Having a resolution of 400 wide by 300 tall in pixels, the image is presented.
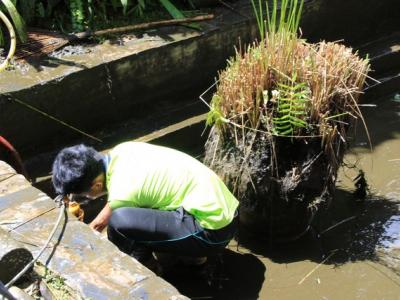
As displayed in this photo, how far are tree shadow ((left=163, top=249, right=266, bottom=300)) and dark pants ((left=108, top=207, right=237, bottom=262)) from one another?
28 cm

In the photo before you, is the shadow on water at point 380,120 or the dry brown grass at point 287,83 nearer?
the dry brown grass at point 287,83

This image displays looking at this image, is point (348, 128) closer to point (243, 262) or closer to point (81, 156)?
point (243, 262)

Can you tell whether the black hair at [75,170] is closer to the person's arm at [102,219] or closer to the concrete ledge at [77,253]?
the concrete ledge at [77,253]

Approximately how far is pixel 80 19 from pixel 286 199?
7.43ft

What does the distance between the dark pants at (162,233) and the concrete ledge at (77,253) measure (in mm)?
336

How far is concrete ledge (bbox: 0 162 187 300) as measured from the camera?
2725 millimetres

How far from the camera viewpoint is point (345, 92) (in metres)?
3.64

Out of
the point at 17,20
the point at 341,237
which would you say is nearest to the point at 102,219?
the point at 341,237

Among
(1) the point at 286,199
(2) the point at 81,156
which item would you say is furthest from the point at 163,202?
(1) the point at 286,199

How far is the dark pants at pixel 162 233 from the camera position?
343 cm

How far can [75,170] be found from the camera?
10.5ft

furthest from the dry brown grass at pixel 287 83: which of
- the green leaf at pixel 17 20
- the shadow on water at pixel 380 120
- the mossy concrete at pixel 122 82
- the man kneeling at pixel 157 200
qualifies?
the green leaf at pixel 17 20

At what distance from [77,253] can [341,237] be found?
6.36ft

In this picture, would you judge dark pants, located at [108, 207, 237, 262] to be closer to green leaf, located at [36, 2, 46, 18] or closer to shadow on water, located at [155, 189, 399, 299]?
shadow on water, located at [155, 189, 399, 299]
